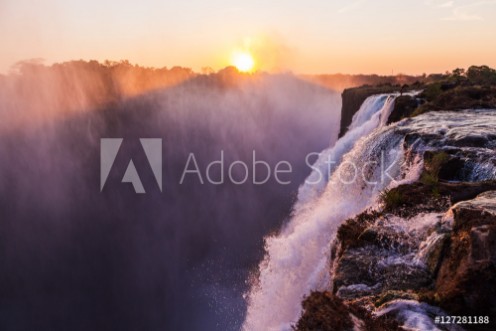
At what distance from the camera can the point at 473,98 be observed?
16.5 meters

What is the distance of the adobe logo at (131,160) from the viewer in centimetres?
5384

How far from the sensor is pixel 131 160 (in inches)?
2414

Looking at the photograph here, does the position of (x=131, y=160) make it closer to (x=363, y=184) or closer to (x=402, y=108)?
(x=402, y=108)

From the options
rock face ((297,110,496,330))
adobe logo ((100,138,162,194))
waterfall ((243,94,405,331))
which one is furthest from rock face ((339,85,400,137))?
adobe logo ((100,138,162,194))

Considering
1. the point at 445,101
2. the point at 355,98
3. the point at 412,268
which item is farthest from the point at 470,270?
the point at 355,98

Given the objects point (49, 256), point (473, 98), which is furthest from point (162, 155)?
point (473, 98)

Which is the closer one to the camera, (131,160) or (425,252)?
(425,252)

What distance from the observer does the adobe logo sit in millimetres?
53844

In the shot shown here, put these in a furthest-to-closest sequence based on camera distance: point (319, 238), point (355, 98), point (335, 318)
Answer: point (355, 98) < point (319, 238) < point (335, 318)

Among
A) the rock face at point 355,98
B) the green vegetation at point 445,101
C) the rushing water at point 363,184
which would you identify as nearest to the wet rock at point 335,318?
the rushing water at point 363,184

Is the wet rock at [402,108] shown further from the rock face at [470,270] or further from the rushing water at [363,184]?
the rock face at [470,270]

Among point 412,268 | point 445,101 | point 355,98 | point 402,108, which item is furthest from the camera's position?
point 355,98

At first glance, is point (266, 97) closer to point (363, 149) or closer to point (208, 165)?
point (208, 165)

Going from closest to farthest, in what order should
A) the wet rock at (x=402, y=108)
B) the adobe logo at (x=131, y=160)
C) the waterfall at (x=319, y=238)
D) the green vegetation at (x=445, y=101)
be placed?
the waterfall at (x=319, y=238), the green vegetation at (x=445, y=101), the wet rock at (x=402, y=108), the adobe logo at (x=131, y=160)
